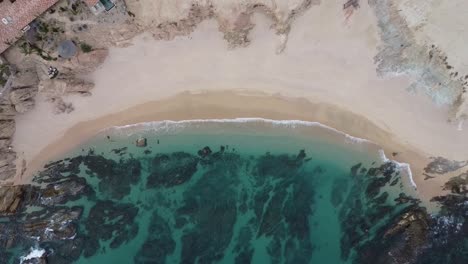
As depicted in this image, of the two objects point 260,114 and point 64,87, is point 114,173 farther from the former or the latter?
point 260,114

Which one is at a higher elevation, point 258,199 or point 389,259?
point 258,199

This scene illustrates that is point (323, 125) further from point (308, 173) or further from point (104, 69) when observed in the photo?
point (104, 69)

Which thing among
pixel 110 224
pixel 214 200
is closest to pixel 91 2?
pixel 110 224

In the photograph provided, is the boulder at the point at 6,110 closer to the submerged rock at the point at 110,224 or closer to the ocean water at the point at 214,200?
the ocean water at the point at 214,200

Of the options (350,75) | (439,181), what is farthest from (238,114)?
(439,181)

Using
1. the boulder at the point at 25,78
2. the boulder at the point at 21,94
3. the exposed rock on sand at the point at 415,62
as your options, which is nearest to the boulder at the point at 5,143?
the boulder at the point at 21,94

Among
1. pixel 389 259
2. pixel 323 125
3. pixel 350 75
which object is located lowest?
pixel 389 259

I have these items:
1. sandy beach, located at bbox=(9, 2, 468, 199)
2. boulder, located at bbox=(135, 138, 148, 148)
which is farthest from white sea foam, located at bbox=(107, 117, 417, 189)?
boulder, located at bbox=(135, 138, 148, 148)
